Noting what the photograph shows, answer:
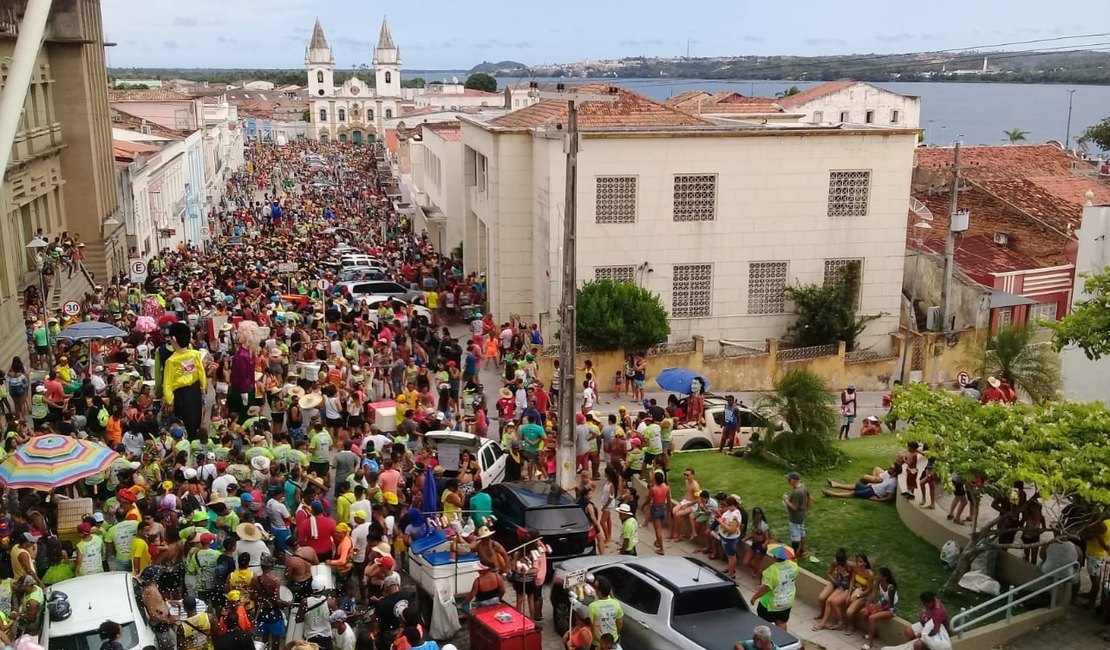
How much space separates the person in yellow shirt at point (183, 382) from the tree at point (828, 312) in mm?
16357

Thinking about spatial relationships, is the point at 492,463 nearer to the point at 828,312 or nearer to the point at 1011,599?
the point at 1011,599

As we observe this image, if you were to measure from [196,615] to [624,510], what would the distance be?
18.7ft

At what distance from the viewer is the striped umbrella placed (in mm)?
12188

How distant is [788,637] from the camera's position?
10734 millimetres

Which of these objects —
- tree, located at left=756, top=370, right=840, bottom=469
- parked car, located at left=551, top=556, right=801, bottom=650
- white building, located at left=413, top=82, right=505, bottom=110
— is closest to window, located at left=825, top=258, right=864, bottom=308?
tree, located at left=756, top=370, right=840, bottom=469

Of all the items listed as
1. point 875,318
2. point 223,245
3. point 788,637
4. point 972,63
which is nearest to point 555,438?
point 788,637

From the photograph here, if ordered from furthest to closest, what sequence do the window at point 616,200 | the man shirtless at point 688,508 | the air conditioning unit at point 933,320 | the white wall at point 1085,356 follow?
the air conditioning unit at point 933,320 → the window at point 616,200 → the white wall at point 1085,356 → the man shirtless at point 688,508

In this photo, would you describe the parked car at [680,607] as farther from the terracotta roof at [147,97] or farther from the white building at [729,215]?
the terracotta roof at [147,97]

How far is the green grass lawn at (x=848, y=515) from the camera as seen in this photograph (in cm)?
1361

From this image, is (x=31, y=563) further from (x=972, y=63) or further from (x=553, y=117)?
(x=972, y=63)

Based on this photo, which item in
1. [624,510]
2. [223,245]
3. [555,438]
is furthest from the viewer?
[223,245]

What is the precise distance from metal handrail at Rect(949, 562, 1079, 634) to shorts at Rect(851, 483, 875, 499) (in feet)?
11.1

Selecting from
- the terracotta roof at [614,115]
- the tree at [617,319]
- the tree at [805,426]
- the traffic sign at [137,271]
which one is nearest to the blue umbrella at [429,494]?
the tree at [805,426]

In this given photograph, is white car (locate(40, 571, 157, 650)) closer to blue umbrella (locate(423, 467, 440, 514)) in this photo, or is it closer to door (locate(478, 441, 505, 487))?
blue umbrella (locate(423, 467, 440, 514))
